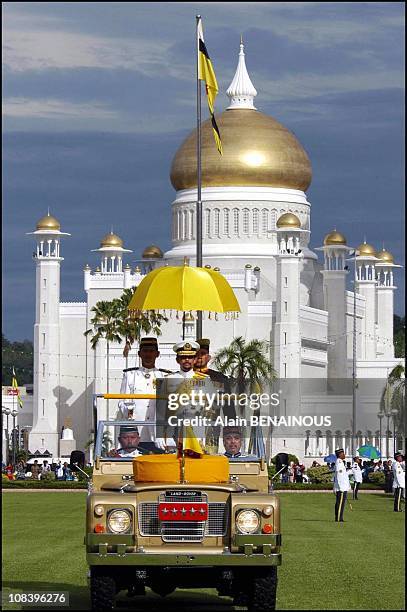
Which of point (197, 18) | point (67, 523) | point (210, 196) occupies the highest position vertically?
point (210, 196)

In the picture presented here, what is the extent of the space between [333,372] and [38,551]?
78945mm

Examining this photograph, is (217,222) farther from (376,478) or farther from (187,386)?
(187,386)

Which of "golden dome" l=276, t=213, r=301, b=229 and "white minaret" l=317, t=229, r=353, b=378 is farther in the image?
"white minaret" l=317, t=229, r=353, b=378

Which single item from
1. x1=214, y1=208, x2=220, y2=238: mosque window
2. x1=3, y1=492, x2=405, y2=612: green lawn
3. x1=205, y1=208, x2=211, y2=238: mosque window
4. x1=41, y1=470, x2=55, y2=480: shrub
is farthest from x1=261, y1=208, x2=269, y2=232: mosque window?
x1=3, y1=492, x2=405, y2=612: green lawn

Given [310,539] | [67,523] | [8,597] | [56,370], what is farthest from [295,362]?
[8,597]

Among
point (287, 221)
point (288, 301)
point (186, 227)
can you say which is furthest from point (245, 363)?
point (186, 227)

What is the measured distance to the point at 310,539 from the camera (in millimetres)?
22594

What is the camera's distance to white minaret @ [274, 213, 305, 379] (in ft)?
305

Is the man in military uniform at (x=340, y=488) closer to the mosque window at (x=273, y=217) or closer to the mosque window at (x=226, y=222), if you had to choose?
the mosque window at (x=226, y=222)

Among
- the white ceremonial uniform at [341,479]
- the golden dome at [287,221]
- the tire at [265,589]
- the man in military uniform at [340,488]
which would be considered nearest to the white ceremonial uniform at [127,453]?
the tire at [265,589]

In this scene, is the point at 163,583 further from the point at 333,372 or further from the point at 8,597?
the point at 333,372

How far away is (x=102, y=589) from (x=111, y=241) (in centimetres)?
9208

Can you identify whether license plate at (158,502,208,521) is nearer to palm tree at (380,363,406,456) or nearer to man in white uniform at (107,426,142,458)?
man in white uniform at (107,426,142,458)

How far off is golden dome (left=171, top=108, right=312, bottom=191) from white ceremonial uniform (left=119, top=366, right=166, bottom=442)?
268 feet
